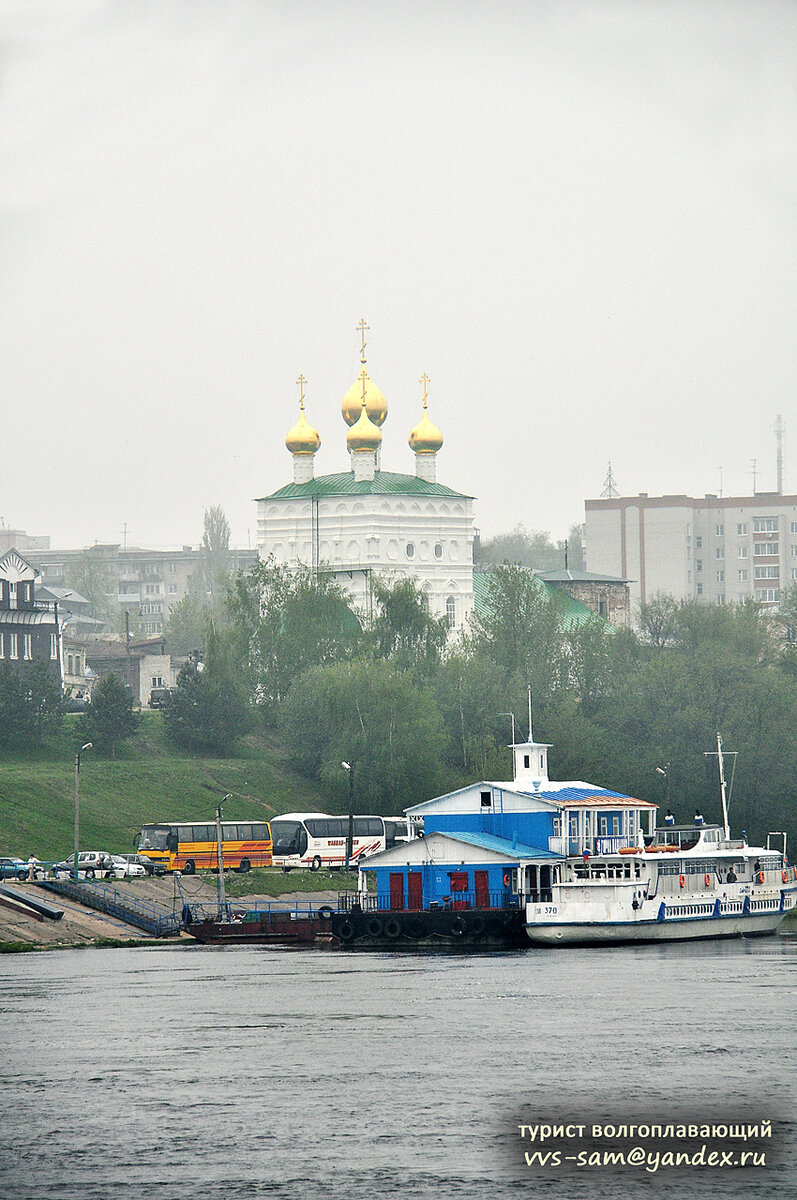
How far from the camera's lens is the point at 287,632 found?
122500 millimetres

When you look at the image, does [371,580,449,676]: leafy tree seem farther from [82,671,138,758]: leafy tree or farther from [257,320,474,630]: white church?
[82,671,138,758]: leafy tree

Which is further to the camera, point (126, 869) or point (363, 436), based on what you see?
point (363, 436)

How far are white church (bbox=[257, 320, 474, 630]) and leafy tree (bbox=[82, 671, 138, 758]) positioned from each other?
31.4m

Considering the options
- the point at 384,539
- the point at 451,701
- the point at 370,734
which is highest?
the point at 384,539

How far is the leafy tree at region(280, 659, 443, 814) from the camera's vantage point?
108 metres

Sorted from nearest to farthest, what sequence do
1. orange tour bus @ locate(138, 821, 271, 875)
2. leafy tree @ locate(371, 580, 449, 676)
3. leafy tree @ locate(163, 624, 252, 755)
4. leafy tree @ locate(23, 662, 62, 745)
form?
orange tour bus @ locate(138, 821, 271, 875)
leafy tree @ locate(23, 662, 62, 745)
leafy tree @ locate(163, 624, 252, 755)
leafy tree @ locate(371, 580, 449, 676)

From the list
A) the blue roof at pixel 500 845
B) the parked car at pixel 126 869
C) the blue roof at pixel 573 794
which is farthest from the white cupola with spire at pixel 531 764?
the parked car at pixel 126 869

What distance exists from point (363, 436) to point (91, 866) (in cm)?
6490

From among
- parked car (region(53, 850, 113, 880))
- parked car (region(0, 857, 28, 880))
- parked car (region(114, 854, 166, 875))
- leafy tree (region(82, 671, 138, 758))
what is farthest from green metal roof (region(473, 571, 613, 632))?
parked car (region(0, 857, 28, 880))

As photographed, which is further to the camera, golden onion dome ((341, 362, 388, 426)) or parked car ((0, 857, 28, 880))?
golden onion dome ((341, 362, 388, 426))

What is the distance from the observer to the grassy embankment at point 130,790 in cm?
9225

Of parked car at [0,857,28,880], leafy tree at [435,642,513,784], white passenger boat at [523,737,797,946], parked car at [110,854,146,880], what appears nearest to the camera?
white passenger boat at [523,737,797,946]

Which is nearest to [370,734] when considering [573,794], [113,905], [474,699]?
[474,699]

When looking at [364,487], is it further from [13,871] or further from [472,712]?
[13,871]
